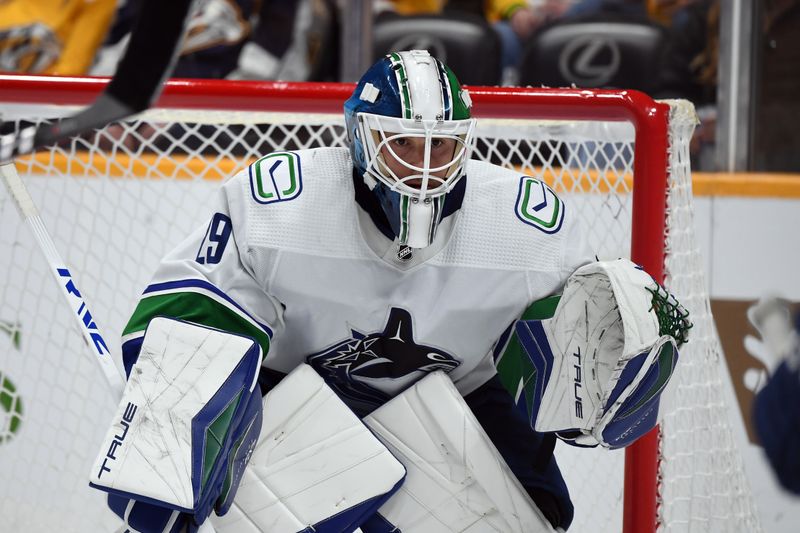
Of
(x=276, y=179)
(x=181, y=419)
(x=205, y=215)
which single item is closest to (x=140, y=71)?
(x=181, y=419)

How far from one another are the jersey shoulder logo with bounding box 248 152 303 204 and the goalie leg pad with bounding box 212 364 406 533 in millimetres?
259

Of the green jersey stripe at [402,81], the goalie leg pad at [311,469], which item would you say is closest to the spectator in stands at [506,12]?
the green jersey stripe at [402,81]

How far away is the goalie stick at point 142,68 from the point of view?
688mm

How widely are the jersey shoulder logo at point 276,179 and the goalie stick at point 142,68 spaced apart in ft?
2.57

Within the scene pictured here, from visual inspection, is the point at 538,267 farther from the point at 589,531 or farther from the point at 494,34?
the point at 494,34

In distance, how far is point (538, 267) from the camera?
1561mm

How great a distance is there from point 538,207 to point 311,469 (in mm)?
519

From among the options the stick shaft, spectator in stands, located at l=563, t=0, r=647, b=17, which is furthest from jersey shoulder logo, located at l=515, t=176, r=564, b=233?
spectator in stands, located at l=563, t=0, r=647, b=17

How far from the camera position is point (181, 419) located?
1.32 m

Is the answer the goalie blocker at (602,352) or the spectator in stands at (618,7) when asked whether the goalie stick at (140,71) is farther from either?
the spectator in stands at (618,7)

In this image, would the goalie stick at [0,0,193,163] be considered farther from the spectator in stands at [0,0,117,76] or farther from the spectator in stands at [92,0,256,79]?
the spectator in stands at [0,0,117,76]

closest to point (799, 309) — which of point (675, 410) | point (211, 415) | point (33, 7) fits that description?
point (675, 410)

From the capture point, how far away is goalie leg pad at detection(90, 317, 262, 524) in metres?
1.28

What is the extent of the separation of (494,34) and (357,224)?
4.80 ft
